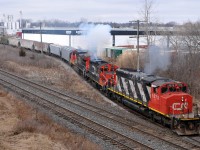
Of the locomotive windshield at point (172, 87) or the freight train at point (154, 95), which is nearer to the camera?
the freight train at point (154, 95)

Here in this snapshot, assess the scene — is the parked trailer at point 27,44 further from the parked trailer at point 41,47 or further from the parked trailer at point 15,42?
the parked trailer at point 15,42

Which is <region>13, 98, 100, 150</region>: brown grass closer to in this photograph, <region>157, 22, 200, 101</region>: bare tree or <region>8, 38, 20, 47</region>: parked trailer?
<region>157, 22, 200, 101</region>: bare tree

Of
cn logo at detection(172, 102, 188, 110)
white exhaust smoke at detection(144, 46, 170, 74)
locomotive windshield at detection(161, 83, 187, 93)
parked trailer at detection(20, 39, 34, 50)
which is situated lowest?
cn logo at detection(172, 102, 188, 110)

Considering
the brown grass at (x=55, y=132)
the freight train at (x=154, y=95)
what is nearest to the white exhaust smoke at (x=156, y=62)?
the freight train at (x=154, y=95)

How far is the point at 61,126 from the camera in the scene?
21.9 metres

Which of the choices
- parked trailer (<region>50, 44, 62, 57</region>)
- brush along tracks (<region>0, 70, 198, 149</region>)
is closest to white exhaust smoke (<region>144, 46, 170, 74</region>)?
brush along tracks (<region>0, 70, 198, 149</region>)

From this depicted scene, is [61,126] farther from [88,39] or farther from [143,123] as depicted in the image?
[88,39]

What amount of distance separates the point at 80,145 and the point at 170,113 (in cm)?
684

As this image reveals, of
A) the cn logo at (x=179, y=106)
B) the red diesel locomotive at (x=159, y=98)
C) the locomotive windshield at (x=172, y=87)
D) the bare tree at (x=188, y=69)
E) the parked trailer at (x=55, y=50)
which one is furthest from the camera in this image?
the parked trailer at (x=55, y=50)

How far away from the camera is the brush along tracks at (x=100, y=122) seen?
1930 centimetres

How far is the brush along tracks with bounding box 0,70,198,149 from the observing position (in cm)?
1930

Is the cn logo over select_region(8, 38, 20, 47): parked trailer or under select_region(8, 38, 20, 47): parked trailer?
under

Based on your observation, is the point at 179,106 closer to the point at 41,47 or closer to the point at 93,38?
the point at 93,38

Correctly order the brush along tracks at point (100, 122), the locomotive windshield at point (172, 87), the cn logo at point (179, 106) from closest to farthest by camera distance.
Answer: the brush along tracks at point (100, 122) < the cn logo at point (179, 106) < the locomotive windshield at point (172, 87)
